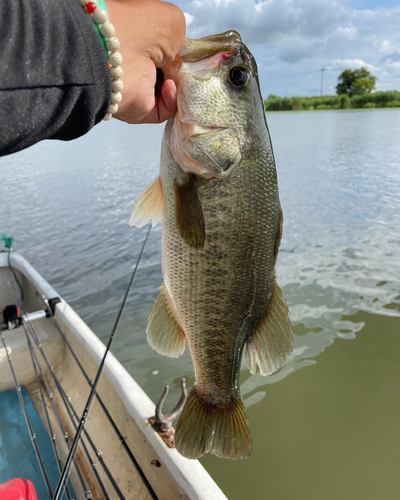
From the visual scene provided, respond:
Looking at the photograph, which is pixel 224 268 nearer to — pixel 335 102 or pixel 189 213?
pixel 189 213

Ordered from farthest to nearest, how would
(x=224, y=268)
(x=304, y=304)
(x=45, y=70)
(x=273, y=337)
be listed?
1. (x=304, y=304)
2. (x=273, y=337)
3. (x=224, y=268)
4. (x=45, y=70)

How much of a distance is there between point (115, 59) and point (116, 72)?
0.04 m

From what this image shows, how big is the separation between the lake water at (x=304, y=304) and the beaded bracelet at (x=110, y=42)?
11.6ft

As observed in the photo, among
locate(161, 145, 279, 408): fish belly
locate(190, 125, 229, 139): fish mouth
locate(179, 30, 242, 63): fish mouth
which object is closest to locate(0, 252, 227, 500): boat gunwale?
locate(161, 145, 279, 408): fish belly

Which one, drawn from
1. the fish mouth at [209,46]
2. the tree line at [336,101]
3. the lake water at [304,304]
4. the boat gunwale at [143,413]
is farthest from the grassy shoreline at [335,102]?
the fish mouth at [209,46]

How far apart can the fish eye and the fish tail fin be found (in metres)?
1.35

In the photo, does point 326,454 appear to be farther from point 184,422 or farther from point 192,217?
point 192,217

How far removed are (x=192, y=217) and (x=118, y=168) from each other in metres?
16.0

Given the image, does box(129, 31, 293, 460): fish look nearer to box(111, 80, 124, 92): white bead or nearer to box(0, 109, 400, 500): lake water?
box(111, 80, 124, 92): white bead

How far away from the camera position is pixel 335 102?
180 feet

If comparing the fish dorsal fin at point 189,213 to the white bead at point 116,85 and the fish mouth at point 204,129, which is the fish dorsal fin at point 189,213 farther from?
the white bead at point 116,85

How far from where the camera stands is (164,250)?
161 centimetres

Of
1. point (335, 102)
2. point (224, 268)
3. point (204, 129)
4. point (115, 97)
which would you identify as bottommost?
point (224, 268)

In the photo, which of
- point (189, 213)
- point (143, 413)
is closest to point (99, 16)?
point (189, 213)
